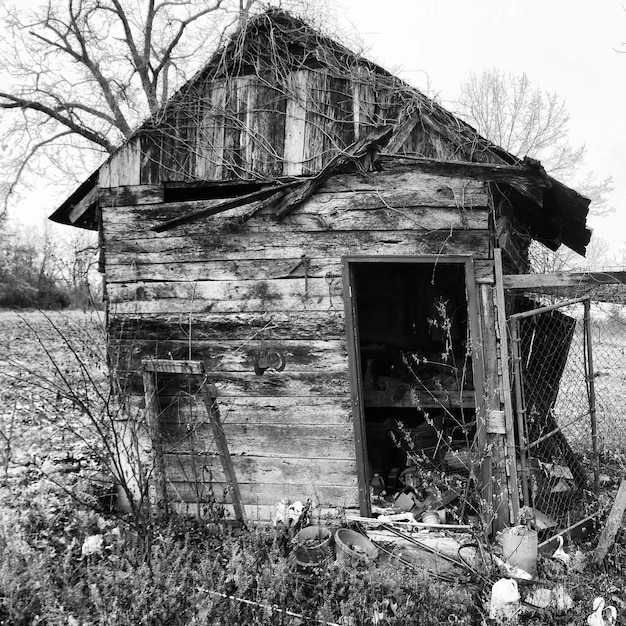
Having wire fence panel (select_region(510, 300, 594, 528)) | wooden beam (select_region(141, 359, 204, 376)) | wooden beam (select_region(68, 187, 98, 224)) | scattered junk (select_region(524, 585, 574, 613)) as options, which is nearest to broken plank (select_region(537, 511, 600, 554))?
wire fence panel (select_region(510, 300, 594, 528))

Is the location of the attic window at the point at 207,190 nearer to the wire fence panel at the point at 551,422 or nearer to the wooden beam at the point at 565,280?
the wooden beam at the point at 565,280

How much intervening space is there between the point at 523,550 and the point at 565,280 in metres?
2.33

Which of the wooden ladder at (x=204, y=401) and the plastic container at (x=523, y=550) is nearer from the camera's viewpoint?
the plastic container at (x=523, y=550)

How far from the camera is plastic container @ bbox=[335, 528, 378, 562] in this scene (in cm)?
461

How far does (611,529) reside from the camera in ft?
15.4

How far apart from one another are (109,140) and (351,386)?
1603cm

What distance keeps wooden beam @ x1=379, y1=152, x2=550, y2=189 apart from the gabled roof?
0.76ft

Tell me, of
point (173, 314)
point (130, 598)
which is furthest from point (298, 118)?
point (130, 598)

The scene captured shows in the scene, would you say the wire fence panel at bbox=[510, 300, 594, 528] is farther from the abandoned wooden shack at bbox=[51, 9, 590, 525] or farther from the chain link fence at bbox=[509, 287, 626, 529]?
the abandoned wooden shack at bbox=[51, 9, 590, 525]

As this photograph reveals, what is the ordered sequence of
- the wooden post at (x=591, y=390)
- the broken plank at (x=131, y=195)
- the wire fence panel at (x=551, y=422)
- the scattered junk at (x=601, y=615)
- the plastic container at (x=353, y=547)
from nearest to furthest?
the scattered junk at (x=601, y=615), the plastic container at (x=353, y=547), the wooden post at (x=591, y=390), the wire fence panel at (x=551, y=422), the broken plank at (x=131, y=195)

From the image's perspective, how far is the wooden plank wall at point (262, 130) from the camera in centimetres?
562

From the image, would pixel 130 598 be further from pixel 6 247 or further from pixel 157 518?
pixel 6 247

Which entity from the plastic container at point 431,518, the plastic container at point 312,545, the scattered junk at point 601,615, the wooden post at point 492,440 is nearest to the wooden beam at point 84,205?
the plastic container at point 312,545

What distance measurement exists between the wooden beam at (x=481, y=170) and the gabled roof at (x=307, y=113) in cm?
23
